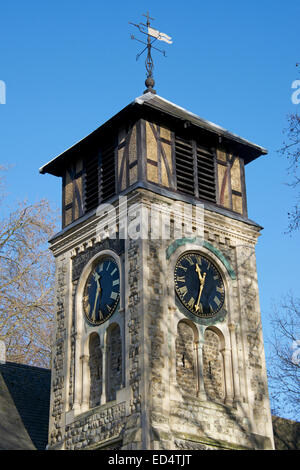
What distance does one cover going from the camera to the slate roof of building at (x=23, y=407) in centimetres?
2095

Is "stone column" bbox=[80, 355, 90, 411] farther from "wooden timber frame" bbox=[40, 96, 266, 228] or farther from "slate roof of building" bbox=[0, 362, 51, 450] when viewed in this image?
"wooden timber frame" bbox=[40, 96, 266, 228]

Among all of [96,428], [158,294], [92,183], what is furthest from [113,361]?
[92,183]

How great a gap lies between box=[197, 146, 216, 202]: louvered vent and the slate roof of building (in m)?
6.47

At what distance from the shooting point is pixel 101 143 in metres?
23.1

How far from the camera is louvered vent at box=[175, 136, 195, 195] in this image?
72.6ft

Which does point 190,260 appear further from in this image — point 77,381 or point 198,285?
point 77,381

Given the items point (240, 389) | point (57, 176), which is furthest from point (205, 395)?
point (57, 176)

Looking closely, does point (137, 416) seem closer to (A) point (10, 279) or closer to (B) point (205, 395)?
(B) point (205, 395)

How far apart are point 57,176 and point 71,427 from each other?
7167 mm

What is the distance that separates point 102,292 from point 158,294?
1.73 meters

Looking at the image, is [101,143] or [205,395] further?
[101,143]

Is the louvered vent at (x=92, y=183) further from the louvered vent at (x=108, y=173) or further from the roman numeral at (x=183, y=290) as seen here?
the roman numeral at (x=183, y=290)
